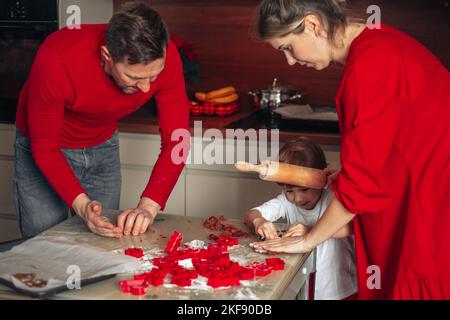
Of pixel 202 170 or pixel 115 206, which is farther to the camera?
pixel 202 170

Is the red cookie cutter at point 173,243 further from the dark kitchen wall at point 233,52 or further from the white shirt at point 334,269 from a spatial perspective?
the dark kitchen wall at point 233,52

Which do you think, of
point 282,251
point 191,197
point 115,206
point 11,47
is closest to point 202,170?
point 191,197

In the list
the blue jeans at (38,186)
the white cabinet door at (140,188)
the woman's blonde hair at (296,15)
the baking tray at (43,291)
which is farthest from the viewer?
the white cabinet door at (140,188)

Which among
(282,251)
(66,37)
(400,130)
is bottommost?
(282,251)

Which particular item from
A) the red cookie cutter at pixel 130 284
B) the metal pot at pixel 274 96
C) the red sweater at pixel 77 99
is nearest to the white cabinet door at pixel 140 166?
the metal pot at pixel 274 96

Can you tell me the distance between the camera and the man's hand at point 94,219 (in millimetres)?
1785

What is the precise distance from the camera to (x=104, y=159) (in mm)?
2297

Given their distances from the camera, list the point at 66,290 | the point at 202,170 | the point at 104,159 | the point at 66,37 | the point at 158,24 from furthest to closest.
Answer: the point at 202,170 < the point at 104,159 < the point at 66,37 < the point at 158,24 < the point at 66,290

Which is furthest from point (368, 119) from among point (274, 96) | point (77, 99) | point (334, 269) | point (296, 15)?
point (274, 96)

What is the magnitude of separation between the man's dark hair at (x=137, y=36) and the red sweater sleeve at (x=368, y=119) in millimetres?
480

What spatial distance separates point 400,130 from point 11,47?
2.11 metres

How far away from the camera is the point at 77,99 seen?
197 centimetres

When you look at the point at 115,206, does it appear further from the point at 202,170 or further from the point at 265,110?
the point at 265,110

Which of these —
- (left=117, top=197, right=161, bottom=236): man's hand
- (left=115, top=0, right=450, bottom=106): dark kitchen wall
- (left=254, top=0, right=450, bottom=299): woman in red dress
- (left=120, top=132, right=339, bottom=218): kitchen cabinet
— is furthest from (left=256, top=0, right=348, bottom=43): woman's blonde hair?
(left=115, top=0, right=450, bottom=106): dark kitchen wall
